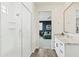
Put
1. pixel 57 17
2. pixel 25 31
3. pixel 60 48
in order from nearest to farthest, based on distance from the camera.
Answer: pixel 60 48, pixel 25 31, pixel 57 17

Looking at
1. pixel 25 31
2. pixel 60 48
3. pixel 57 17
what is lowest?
pixel 60 48

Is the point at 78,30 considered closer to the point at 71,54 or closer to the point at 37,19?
the point at 71,54

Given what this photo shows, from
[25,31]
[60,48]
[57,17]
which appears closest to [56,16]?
[57,17]

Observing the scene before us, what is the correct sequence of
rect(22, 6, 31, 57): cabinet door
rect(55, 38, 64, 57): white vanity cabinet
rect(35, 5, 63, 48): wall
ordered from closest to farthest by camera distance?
rect(55, 38, 64, 57): white vanity cabinet < rect(22, 6, 31, 57): cabinet door < rect(35, 5, 63, 48): wall

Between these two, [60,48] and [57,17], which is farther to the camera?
[57,17]

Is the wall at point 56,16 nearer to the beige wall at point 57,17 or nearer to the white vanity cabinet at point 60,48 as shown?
the beige wall at point 57,17

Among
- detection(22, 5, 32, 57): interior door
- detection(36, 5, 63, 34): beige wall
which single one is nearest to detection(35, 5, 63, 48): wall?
detection(36, 5, 63, 34): beige wall

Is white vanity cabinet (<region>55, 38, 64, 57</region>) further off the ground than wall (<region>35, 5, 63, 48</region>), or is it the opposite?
wall (<region>35, 5, 63, 48</region>)

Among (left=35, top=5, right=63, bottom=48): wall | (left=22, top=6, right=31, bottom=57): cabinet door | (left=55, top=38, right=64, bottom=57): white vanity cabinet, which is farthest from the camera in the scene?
(left=35, top=5, right=63, bottom=48): wall

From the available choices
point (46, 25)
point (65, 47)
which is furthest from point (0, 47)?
point (46, 25)

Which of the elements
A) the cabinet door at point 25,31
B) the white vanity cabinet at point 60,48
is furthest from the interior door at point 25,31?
the white vanity cabinet at point 60,48

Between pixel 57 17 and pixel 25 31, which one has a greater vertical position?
pixel 57 17

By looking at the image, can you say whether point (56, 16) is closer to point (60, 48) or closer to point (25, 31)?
point (25, 31)

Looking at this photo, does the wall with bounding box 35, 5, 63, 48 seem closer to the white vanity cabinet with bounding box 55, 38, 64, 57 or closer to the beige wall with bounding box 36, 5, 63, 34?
the beige wall with bounding box 36, 5, 63, 34
